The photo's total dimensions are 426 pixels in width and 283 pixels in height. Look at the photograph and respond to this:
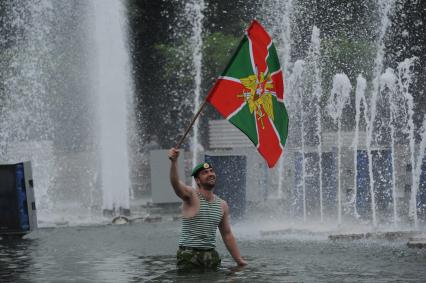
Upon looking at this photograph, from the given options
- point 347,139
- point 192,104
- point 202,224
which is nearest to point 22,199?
point 202,224

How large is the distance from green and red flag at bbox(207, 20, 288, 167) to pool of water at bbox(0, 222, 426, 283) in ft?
4.20

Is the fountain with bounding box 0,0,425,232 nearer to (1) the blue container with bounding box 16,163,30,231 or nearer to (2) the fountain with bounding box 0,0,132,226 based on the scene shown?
(2) the fountain with bounding box 0,0,132,226

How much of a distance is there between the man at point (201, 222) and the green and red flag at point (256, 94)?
2.25ft

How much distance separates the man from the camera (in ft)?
30.3

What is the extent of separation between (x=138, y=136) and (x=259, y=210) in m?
21.1

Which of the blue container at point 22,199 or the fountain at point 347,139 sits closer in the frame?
the blue container at point 22,199


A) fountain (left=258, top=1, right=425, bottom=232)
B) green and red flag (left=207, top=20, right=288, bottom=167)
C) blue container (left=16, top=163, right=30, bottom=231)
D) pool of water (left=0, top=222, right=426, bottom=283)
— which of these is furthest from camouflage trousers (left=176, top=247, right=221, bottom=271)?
fountain (left=258, top=1, right=425, bottom=232)

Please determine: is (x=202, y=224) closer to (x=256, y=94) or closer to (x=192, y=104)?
(x=256, y=94)

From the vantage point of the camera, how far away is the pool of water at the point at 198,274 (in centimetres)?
988

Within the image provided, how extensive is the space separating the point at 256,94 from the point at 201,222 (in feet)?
4.63

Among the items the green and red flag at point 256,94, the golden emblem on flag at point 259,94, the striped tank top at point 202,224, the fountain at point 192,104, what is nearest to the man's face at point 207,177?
the striped tank top at point 202,224

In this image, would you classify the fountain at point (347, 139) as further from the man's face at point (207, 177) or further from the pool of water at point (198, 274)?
the man's face at point (207, 177)

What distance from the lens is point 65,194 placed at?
29.2 meters

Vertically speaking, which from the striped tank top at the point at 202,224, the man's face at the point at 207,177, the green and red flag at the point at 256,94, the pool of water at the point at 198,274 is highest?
the green and red flag at the point at 256,94
